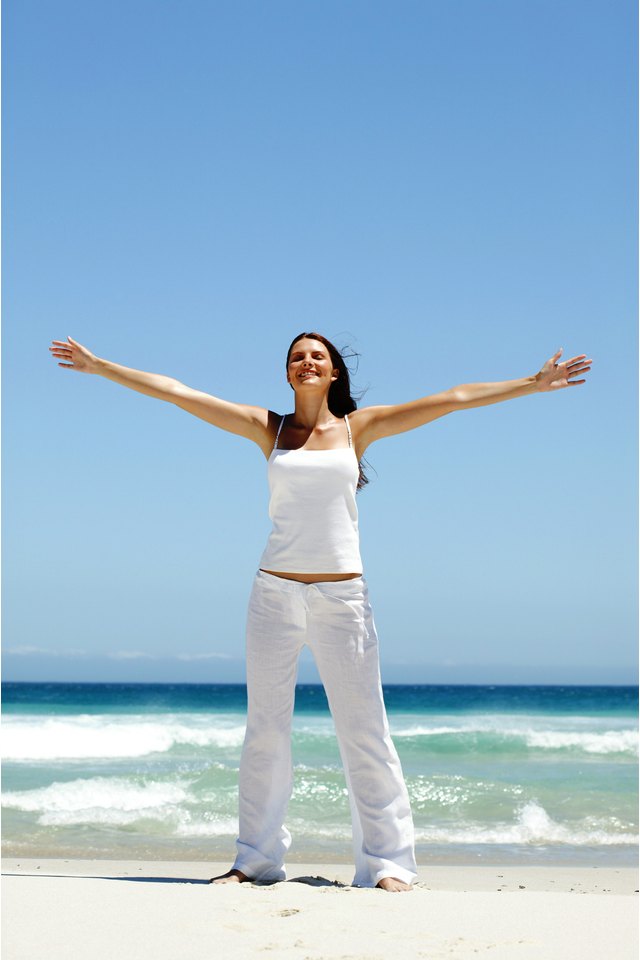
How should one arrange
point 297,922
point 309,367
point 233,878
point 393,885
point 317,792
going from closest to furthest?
point 297,922 < point 393,885 < point 233,878 < point 309,367 < point 317,792

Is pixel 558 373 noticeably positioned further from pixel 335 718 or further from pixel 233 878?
pixel 233 878

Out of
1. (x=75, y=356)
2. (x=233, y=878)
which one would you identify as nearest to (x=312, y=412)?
(x=75, y=356)

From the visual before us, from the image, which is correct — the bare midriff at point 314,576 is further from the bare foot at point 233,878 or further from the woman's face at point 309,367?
the bare foot at point 233,878

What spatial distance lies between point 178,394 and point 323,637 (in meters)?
1.35

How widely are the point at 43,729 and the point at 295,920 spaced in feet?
40.7

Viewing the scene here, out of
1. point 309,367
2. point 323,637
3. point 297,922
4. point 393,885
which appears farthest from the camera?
point 309,367

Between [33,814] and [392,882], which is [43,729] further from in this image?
[392,882]

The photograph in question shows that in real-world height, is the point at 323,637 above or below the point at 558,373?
below

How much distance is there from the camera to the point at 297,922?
3609 mm

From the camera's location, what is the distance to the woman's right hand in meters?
4.65

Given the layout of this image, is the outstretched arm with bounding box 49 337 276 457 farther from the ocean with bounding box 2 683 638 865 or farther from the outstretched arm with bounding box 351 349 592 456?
the ocean with bounding box 2 683 638 865

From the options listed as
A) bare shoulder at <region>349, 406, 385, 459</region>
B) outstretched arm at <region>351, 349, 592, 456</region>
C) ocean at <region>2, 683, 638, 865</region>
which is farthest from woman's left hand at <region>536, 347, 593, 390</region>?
ocean at <region>2, 683, 638, 865</region>

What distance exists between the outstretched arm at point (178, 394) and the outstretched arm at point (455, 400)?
1.56 ft

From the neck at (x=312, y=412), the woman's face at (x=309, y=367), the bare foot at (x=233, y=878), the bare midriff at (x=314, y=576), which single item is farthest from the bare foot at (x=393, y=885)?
the woman's face at (x=309, y=367)
